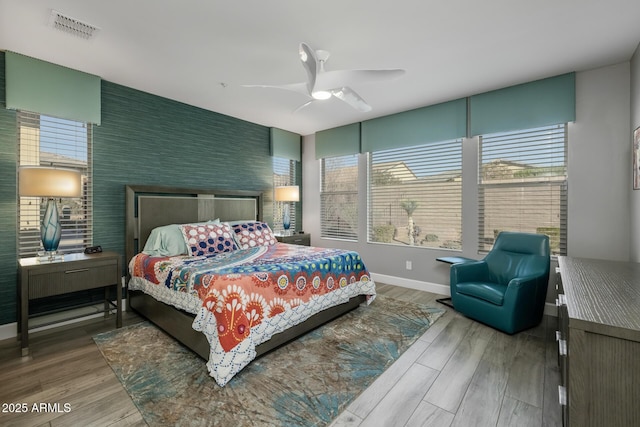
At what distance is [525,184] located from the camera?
3396 mm

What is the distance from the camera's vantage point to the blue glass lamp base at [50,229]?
8.68ft

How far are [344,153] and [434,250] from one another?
7.14 feet

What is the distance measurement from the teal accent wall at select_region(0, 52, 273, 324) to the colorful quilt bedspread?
2.71ft

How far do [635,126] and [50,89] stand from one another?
18.2 feet

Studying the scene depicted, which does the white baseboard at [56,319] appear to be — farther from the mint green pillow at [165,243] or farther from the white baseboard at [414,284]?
the white baseboard at [414,284]

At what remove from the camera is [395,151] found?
4551 millimetres

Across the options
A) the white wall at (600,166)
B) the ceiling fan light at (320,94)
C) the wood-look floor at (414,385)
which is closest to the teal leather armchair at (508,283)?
the wood-look floor at (414,385)

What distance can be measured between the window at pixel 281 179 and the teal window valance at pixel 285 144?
0.42 ft

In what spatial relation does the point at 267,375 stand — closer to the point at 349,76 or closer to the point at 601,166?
the point at 349,76

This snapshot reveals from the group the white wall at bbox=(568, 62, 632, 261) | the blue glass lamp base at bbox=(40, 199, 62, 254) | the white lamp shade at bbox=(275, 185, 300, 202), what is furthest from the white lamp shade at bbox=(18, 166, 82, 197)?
the white wall at bbox=(568, 62, 632, 261)

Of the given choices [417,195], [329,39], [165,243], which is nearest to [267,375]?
[165,243]

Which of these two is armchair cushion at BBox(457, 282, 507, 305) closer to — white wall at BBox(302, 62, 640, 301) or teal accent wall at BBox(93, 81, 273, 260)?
white wall at BBox(302, 62, 640, 301)

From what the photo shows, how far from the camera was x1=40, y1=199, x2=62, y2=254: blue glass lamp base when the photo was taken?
2.65 metres

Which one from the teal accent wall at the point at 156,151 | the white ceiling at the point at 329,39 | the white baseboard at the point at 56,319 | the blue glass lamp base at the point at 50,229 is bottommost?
the white baseboard at the point at 56,319
